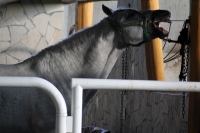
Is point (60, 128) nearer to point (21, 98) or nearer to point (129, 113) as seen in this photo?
point (21, 98)

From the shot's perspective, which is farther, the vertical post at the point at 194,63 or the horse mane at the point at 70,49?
the vertical post at the point at 194,63

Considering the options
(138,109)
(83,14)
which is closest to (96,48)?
(83,14)

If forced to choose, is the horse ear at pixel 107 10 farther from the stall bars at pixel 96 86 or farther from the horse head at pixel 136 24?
the stall bars at pixel 96 86

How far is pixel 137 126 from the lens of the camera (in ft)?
27.6

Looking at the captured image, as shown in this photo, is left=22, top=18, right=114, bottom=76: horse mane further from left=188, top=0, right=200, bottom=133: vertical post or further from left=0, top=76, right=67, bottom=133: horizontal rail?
left=188, top=0, right=200, bottom=133: vertical post

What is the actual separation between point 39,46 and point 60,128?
5769 millimetres

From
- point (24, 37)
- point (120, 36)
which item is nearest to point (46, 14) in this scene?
point (24, 37)

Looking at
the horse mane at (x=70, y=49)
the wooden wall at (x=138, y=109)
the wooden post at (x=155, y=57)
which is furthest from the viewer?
the wooden wall at (x=138, y=109)

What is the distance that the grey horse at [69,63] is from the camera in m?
3.49

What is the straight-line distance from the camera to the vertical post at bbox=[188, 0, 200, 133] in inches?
223

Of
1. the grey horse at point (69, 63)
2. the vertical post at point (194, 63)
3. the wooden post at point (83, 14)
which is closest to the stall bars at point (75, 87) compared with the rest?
the grey horse at point (69, 63)

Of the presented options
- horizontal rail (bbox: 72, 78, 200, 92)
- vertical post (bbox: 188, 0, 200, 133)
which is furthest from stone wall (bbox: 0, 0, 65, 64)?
horizontal rail (bbox: 72, 78, 200, 92)

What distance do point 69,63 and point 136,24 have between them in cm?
63

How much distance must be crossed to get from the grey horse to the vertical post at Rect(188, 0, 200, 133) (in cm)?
198
